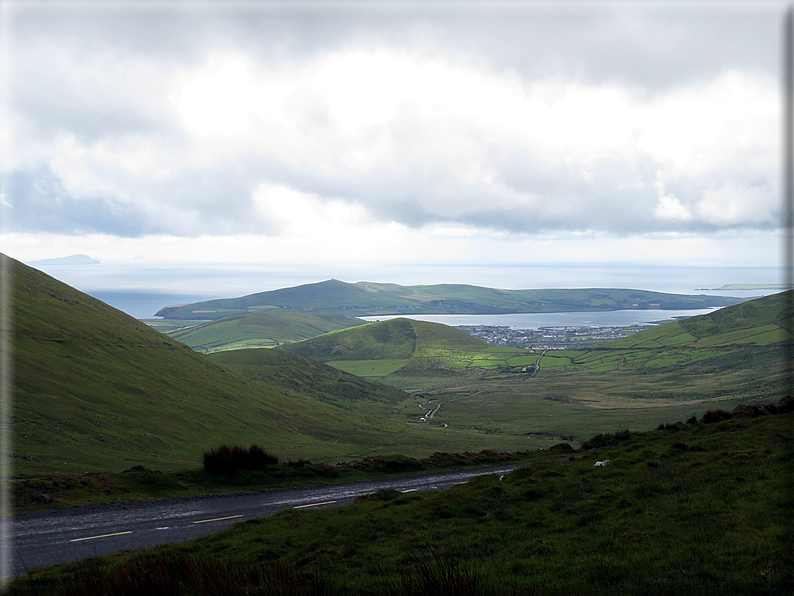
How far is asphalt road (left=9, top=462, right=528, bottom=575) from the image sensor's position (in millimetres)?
16734

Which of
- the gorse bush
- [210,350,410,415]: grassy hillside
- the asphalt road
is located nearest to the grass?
the gorse bush

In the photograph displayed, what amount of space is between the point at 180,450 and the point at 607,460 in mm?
37969

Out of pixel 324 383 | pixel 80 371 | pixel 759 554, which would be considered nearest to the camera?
pixel 759 554

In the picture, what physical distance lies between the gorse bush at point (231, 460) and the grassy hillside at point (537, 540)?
33.7 ft

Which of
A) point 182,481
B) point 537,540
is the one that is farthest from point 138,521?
point 537,540

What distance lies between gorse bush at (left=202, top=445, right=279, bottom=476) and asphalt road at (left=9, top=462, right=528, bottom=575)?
3316 millimetres

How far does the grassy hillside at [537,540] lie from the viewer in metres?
9.02

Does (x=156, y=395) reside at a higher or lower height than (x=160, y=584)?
lower

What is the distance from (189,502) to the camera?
23688 millimetres

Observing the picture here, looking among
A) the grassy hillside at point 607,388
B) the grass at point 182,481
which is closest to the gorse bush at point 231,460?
the grass at point 182,481

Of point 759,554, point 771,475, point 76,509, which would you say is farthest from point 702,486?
point 76,509

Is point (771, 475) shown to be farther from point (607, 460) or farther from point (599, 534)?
point (607, 460)

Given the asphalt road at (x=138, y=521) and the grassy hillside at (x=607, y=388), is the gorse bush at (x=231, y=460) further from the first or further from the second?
the grassy hillside at (x=607, y=388)

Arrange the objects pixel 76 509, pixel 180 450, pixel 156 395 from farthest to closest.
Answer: pixel 156 395 < pixel 180 450 < pixel 76 509
